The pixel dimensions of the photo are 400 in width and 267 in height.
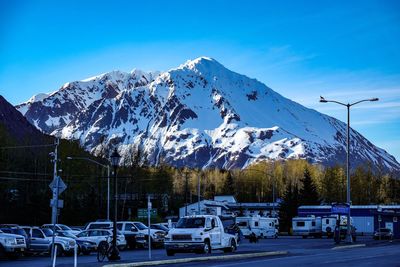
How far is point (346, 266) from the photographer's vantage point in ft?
76.7

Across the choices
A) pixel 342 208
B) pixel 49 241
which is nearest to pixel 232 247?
pixel 49 241

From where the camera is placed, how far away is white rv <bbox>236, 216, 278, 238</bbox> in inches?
2726

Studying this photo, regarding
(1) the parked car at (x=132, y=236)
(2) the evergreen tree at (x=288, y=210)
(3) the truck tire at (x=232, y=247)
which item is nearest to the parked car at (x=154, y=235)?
(1) the parked car at (x=132, y=236)

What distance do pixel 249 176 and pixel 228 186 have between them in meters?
12.7

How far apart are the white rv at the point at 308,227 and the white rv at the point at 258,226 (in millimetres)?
2826

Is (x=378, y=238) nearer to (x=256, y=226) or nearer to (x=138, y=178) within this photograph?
(x=256, y=226)

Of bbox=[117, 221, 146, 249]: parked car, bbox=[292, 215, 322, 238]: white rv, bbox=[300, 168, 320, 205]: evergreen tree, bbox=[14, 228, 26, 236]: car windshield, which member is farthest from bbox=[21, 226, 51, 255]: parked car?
bbox=[300, 168, 320, 205]: evergreen tree

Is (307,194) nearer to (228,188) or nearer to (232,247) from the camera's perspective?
(228,188)

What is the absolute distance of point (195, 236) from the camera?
31359mm

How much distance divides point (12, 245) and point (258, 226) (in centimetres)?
4321

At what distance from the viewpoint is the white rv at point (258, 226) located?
2726 inches

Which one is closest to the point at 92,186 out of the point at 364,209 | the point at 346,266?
the point at 364,209

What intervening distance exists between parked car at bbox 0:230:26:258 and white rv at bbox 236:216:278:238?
3738 centimetres

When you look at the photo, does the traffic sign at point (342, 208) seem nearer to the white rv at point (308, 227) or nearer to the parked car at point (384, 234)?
the parked car at point (384, 234)
